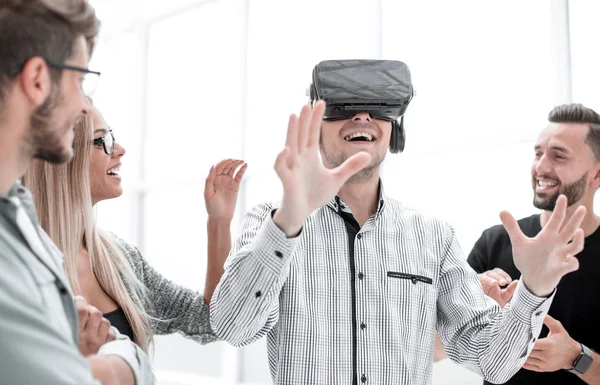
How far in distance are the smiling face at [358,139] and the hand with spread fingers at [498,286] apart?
2.06 ft

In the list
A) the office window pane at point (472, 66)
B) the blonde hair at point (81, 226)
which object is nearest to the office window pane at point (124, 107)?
the office window pane at point (472, 66)

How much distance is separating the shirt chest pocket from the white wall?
5.63 feet

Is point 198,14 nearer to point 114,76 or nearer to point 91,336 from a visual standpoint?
point 114,76

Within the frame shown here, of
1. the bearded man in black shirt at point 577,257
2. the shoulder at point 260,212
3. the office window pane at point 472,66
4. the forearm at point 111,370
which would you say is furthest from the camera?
the office window pane at point 472,66

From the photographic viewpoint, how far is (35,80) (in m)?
1.09

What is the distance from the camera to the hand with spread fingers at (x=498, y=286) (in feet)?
7.16

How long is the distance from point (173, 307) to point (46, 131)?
1.24 metres

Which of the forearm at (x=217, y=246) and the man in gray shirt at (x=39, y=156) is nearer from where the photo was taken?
the man in gray shirt at (x=39, y=156)

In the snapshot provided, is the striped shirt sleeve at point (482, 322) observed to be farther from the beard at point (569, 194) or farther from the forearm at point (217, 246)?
the beard at point (569, 194)

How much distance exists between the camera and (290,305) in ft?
5.58

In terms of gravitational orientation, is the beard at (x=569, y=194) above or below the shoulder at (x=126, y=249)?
above

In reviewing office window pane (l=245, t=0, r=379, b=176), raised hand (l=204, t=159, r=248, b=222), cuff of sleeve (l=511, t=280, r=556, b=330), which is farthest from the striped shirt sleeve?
office window pane (l=245, t=0, r=379, b=176)

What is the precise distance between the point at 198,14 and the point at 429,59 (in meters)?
2.42

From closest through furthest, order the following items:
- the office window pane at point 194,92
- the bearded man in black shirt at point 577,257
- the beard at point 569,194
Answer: the bearded man in black shirt at point 577,257, the beard at point 569,194, the office window pane at point 194,92
